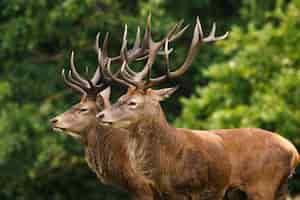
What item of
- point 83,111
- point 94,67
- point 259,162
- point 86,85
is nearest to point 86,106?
point 83,111

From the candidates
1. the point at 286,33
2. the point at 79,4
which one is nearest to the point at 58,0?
the point at 79,4

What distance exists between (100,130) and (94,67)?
929cm

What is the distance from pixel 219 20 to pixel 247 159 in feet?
40.8

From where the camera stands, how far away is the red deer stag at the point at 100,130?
13.6 m

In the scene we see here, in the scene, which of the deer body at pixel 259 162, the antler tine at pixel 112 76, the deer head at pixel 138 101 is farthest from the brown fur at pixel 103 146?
the deer body at pixel 259 162

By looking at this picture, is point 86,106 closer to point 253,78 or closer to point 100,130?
point 100,130

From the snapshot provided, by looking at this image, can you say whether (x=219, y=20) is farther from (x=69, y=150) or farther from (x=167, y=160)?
(x=167, y=160)

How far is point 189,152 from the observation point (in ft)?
41.9

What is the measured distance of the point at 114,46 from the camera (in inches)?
923

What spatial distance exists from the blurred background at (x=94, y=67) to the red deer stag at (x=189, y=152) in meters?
6.69

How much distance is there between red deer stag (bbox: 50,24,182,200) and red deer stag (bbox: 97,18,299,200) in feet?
2.13

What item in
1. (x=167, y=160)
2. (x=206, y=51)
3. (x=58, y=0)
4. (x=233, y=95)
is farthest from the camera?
(x=206, y=51)

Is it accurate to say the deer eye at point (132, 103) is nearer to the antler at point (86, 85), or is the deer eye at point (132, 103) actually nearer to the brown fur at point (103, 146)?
the brown fur at point (103, 146)

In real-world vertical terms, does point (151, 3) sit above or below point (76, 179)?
above
